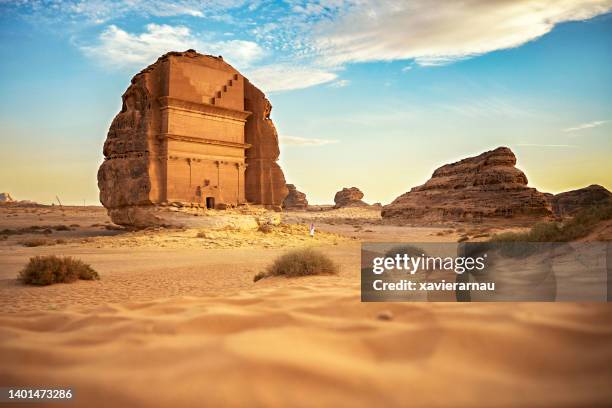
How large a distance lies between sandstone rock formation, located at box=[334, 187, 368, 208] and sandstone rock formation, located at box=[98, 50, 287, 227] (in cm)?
8930

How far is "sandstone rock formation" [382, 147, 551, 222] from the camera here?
47812 millimetres

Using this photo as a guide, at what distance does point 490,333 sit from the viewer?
2.35m

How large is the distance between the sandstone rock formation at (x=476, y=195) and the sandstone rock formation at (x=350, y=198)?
4648cm

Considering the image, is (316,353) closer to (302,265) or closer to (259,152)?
(302,265)

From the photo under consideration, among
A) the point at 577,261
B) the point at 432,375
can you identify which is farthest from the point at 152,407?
the point at 577,261

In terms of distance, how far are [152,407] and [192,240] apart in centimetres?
1695

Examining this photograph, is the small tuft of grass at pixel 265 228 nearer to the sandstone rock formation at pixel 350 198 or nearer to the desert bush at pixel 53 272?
the desert bush at pixel 53 272

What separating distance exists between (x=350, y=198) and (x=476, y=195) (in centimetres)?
6289

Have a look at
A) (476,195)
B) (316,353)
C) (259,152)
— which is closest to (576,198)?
(476,195)

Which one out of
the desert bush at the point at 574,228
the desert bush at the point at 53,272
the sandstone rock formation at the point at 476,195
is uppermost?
the sandstone rock formation at the point at 476,195

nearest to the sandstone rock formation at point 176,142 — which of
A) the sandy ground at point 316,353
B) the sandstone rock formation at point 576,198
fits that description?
the sandy ground at point 316,353

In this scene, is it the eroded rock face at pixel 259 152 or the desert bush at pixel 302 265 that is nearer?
the desert bush at pixel 302 265

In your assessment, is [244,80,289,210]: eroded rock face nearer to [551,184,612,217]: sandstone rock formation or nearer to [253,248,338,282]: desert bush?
[253,248,338,282]: desert bush

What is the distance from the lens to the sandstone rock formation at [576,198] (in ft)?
224
